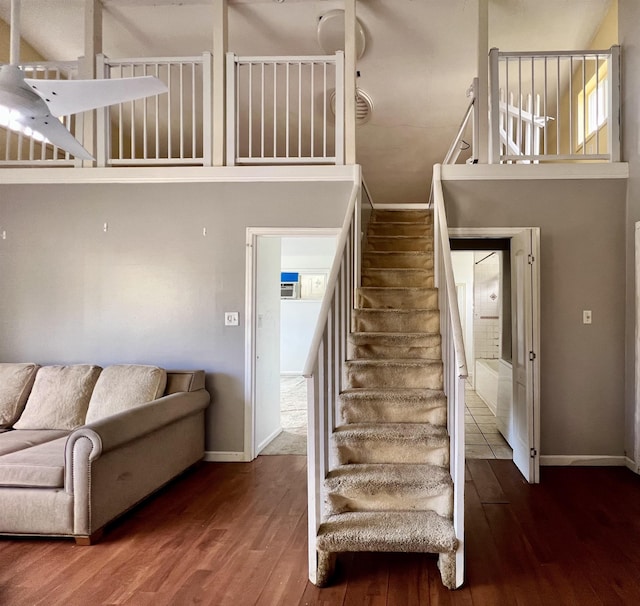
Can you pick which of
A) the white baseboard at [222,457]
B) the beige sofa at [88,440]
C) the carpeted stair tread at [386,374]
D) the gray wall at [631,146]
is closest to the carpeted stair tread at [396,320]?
the carpeted stair tread at [386,374]

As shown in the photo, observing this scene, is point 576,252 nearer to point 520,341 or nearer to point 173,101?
point 520,341

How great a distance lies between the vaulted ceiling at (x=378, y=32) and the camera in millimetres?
4426

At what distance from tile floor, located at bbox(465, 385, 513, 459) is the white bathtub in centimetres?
15

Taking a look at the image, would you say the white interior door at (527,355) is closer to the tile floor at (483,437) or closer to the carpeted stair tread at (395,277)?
the tile floor at (483,437)

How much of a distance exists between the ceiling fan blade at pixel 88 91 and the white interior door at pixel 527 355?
2.97 meters

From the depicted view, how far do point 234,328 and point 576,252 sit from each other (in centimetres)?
305

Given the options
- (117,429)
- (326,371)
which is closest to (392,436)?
(326,371)

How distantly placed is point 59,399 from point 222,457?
55.2 inches

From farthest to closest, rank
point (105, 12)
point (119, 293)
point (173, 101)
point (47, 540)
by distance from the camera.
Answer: point (173, 101), point (105, 12), point (119, 293), point (47, 540)

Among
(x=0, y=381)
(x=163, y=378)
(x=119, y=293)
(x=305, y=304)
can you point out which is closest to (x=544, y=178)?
(x=163, y=378)

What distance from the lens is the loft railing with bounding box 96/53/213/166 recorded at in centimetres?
407

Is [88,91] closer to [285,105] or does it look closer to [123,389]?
[123,389]

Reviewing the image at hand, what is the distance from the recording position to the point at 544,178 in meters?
3.95

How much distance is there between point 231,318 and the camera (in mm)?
4051
